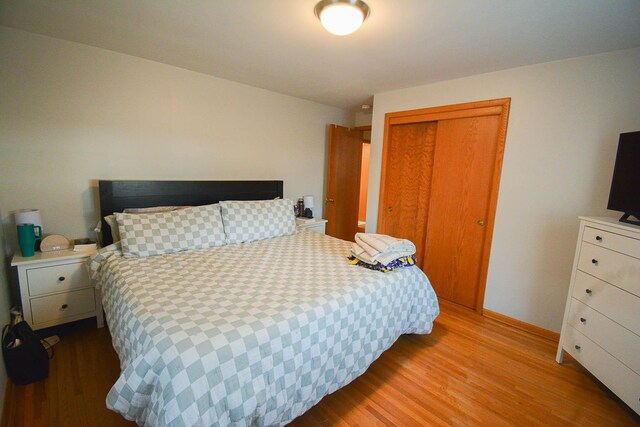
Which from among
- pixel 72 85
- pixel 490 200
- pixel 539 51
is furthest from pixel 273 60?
pixel 490 200

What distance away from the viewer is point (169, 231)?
2104 millimetres

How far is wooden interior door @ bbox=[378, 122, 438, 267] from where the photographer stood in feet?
9.95

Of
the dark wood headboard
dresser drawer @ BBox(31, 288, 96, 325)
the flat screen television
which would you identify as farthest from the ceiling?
dresser drawer @ BBox(31, 288, 96, 325)

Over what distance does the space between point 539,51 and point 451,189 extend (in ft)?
4.22

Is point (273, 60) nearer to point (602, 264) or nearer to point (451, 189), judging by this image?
point (451, 189)

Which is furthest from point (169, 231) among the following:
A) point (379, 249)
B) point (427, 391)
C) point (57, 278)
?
point (427, 391)

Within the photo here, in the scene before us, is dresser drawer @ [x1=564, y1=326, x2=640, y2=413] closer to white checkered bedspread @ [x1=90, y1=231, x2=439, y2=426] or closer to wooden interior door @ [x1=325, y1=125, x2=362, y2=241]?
white checkered bedspread @ [x1=90, y1=231, x2=439, y2=426]

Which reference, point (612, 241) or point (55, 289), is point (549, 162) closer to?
point (612, 241)

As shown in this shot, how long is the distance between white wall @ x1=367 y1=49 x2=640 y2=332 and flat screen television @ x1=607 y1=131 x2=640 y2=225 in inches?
11.1

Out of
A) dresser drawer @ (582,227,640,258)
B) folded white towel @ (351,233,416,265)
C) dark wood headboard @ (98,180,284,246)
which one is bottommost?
folded white towel @ (351,233,416,265)

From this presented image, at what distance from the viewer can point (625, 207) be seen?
5.57ft

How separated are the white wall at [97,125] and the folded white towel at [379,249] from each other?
1.87 m

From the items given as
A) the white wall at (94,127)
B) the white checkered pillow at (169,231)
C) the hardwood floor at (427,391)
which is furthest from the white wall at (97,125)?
the hardwood floor at (427,391)

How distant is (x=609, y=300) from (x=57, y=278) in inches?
148
